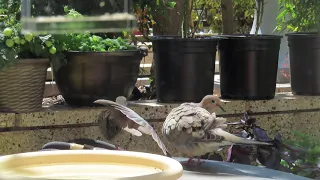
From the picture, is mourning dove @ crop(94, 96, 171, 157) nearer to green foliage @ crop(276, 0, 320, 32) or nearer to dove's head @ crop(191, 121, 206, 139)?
dove's head @ crop(191, 121, 206, 139)

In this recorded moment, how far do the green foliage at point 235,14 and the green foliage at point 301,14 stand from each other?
71 centimetres

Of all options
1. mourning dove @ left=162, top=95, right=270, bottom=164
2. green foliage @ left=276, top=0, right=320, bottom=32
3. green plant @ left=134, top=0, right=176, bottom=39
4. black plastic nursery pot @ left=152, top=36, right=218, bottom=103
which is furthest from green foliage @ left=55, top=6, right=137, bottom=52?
green foliage @ left=276, top=0, right=320, bottom=32

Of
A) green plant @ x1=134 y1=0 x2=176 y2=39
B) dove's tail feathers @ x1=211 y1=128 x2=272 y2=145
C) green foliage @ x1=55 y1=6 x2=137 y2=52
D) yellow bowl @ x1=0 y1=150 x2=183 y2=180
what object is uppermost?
green plant @ x1=134 y1=0 x2=176 y2=39

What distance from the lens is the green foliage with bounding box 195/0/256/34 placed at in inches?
235

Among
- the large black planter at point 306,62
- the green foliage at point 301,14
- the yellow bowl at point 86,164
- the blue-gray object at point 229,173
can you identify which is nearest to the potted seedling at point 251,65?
the large black planter at point 306,62

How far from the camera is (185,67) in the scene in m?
3.46

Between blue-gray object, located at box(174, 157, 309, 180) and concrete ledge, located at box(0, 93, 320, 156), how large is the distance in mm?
1037

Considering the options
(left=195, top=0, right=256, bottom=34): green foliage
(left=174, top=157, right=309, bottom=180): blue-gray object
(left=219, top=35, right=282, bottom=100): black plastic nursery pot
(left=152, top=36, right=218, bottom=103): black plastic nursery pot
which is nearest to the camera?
(left=174, top=157, right=309, bottom=180): blue-gray object

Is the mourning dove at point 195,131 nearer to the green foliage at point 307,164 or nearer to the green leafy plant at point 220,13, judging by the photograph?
the green foliage at point 307,164

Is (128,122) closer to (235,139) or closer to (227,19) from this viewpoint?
(235,139)

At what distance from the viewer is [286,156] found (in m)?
2.38

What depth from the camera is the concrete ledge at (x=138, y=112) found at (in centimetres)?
309

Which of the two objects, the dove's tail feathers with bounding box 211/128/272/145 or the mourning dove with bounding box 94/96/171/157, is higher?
the mourning dove with bounding box 94/96/171/157

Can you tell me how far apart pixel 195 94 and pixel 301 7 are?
1504mm
